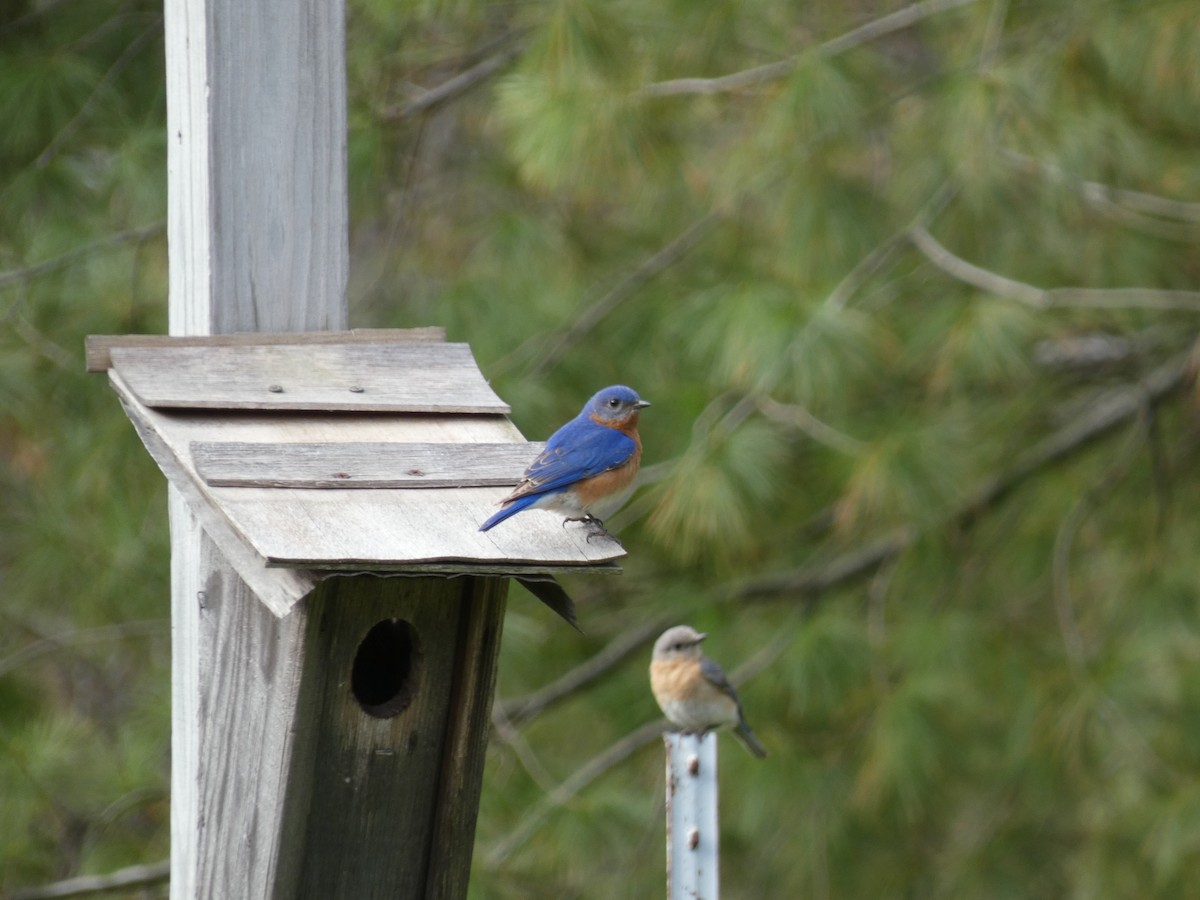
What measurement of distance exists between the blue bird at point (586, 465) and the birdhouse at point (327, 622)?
4 cm

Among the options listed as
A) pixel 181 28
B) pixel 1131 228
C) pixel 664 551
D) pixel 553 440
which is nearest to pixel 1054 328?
pixel 1131 228

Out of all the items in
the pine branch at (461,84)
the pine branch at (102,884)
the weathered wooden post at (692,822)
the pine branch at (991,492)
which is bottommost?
the weathered wooden post at (692,822)

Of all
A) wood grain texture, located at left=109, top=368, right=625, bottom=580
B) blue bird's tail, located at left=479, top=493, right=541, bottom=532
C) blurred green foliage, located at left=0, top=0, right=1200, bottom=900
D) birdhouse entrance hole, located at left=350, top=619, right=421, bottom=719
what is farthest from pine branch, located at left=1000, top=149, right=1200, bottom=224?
birdhouse entrance hole, located at left=350, top=619, right=421, bottom=719

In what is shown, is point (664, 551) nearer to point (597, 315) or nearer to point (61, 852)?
point (597, 315)

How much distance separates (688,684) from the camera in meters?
4.24

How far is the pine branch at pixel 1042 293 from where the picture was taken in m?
4.33

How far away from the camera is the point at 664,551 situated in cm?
521

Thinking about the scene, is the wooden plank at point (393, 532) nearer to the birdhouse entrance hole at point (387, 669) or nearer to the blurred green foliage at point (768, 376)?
the birdhouse entrance hole at point (387, 669)

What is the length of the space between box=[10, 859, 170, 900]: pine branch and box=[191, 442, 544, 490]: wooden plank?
6.29ft

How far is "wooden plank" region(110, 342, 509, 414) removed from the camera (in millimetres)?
2703

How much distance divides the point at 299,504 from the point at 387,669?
0.42 meters

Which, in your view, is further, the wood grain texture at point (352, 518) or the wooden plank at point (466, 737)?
the wooden plank at point (466, 737)

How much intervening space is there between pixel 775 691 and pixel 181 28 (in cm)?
288

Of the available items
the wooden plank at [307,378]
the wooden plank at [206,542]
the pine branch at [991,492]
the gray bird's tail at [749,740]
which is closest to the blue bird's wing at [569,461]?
the wooden plank at [307,378]
